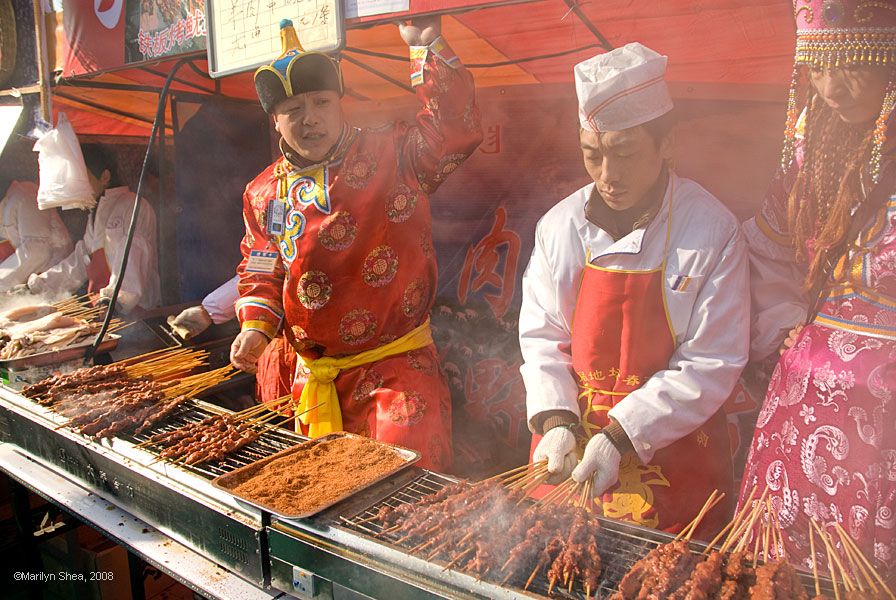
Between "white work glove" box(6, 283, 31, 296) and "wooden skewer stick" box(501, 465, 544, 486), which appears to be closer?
"wooden skewer stick" box(501, 465, 544, 486)

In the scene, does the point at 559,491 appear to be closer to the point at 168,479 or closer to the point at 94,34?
the point at 168,479

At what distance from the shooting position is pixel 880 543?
175 centimetres

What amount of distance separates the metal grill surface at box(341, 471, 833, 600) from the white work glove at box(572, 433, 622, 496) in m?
0.21

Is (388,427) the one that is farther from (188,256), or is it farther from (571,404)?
(188,256)

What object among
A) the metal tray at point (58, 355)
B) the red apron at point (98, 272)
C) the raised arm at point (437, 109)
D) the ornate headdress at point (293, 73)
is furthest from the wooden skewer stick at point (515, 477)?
the red apron at point (98, 272)

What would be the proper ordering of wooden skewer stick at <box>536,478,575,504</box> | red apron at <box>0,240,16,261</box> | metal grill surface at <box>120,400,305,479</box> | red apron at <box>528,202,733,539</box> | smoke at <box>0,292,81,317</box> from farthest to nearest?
red apron at <box>0,240,16,261</box>
smoke at <box>0,292,81,317</box>
metal grill surface at <box>120,400,305,479</box>
red apron at <box>528,202,733,539</box>
wooden skewer stick at <box>536,478,575,504</box>

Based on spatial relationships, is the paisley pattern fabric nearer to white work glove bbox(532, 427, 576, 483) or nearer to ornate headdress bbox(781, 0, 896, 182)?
ornate headdress bbox(781, 0, 896, 182)

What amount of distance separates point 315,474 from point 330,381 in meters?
0.91

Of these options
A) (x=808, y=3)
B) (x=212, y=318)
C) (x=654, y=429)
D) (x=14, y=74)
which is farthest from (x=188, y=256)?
(x=808, y=3)

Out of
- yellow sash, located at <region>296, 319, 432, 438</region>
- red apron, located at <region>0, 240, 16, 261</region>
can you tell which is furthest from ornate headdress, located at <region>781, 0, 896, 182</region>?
red apron, located at <region>0, 240, 16, 261</region>

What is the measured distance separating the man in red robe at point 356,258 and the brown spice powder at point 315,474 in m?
0.51

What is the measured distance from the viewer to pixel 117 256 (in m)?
6.36

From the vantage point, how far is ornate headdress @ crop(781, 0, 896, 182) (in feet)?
5.50

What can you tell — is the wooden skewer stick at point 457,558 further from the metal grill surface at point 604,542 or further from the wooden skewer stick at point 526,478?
the wooden skewer stick at point 526,478
